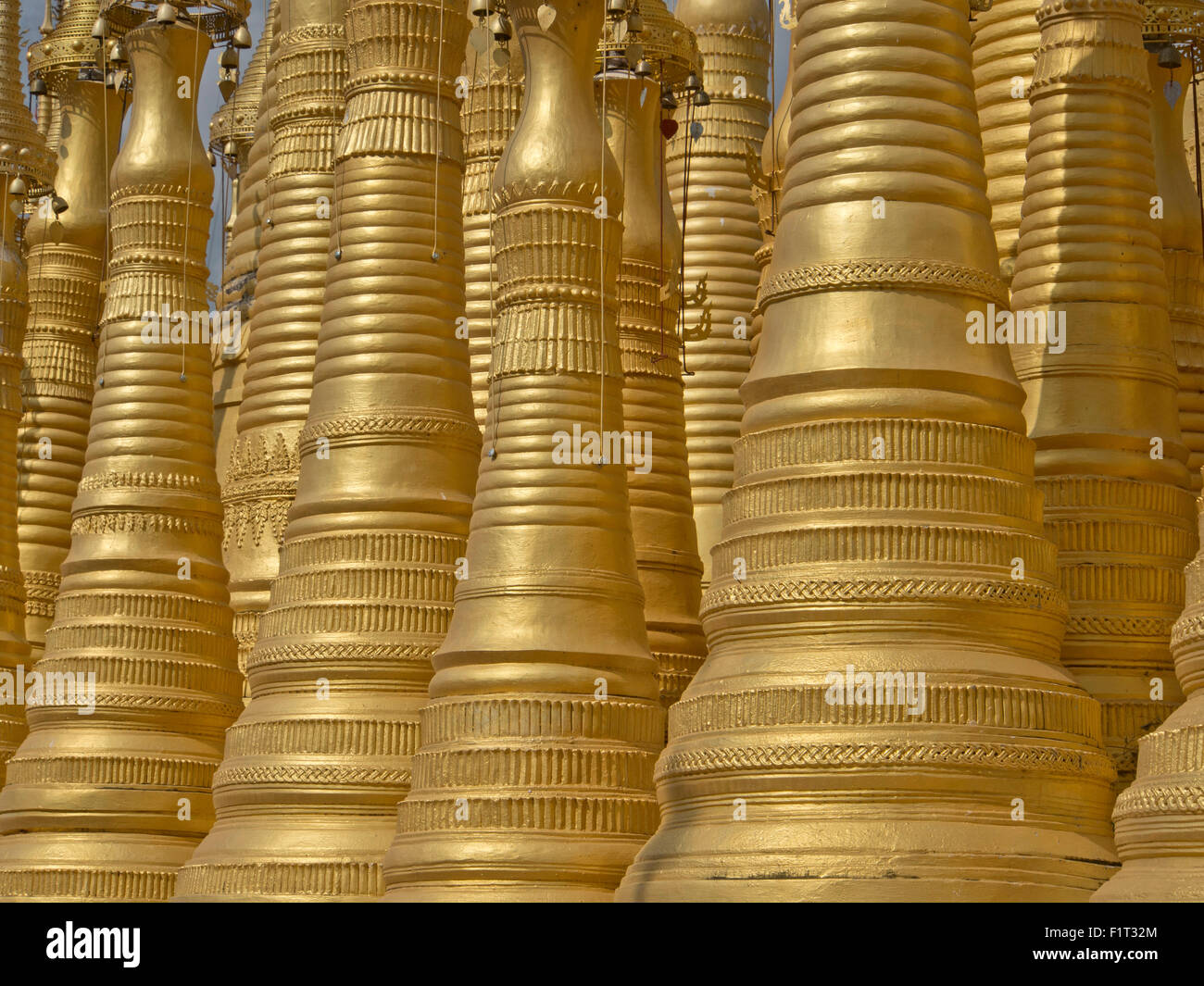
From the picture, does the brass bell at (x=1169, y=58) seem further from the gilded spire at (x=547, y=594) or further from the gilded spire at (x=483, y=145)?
the gilded spire at (x=483, y=145)

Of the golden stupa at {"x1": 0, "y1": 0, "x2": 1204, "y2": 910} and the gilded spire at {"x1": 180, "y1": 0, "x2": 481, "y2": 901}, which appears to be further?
the gilded spire at {"x1": 180, "y1": 0, "x2": 481, "y2": 901}

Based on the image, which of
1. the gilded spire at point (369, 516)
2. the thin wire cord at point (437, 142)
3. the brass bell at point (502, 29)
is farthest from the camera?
the thin wire cord at point (437, 142)

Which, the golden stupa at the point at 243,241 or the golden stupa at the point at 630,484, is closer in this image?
the golden stupa at the point at 630,484

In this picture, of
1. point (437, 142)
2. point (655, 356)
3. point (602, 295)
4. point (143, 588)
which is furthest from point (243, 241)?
point (602, 295)

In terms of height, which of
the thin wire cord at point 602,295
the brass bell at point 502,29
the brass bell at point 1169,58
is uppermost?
the brass bell at point 502,29

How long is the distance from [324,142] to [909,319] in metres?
13.7

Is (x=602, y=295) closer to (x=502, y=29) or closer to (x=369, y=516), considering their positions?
(x=502, y=29)

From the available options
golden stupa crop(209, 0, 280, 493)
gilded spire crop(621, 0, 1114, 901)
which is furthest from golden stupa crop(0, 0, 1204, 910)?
golden stupa crop(209, 0, 280, 493)

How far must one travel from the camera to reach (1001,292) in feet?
69.1

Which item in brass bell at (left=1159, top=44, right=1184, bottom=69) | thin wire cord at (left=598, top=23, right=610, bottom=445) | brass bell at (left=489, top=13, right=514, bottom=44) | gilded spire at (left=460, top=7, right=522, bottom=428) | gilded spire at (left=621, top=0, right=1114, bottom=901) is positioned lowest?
gilded spire at (left=621, top=0, right=1114, bottom=901)

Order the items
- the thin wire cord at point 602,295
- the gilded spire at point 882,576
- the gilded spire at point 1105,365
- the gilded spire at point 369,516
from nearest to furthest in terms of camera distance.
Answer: the gilded spire at point 882,576 < the gilded spire at point 1105,365 < the thin wire cord at point 602,295 < the gilded spire at point 369,516

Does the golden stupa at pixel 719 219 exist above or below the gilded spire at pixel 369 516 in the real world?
above

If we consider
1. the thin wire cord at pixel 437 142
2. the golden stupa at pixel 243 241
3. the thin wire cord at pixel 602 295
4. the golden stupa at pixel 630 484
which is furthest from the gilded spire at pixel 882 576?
the golden stupa at pixel 243 241

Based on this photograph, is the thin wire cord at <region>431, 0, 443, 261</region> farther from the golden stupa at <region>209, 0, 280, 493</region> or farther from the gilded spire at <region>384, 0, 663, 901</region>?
the golden stupa at <region>209, 0, 280, 493</region>
